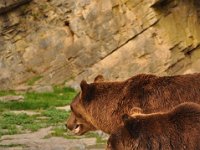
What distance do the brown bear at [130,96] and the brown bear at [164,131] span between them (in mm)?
1981

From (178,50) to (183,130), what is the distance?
49.0 feet

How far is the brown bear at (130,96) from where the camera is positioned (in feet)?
20.3

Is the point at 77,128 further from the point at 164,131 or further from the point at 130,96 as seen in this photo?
the point at 164,131

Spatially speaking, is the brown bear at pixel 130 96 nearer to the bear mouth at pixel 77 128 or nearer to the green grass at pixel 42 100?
the bear mouth at pixel 77 128

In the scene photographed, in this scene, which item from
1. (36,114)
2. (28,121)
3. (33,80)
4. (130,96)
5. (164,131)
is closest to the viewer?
(164,131)

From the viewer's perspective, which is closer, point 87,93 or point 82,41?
point 87,93

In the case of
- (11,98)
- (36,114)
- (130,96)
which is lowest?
(11,98)

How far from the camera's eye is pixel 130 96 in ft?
20.4

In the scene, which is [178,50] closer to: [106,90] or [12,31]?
[12,31]

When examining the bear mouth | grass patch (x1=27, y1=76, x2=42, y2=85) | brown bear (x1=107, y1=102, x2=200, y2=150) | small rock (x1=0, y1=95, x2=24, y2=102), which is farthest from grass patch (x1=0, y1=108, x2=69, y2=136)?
brown bear (x1=107, y1=102, x2=200, y2=150)

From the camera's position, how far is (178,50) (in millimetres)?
18812

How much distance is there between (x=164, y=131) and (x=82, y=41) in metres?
14.4

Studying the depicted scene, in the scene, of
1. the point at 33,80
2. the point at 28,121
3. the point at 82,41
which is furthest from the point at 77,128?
the point at 82,41

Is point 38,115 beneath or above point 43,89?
above
